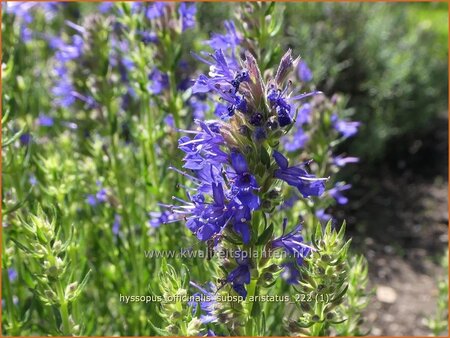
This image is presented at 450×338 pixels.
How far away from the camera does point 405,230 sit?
19.4 feet

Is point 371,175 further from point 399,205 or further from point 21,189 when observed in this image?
point 21,189

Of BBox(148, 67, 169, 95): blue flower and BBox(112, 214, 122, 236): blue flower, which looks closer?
BBox(148, 67, 169, 95): blue flower

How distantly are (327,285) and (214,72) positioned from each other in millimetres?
754

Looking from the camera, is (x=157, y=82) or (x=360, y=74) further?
(x=360, y=74)

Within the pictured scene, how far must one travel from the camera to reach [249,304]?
6.58 ft

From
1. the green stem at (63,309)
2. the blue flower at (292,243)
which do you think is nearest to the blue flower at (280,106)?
the blue flower at (292,243)

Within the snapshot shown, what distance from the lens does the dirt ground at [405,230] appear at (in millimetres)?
4688

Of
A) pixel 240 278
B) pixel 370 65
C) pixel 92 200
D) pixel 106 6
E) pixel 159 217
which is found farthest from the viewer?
pixel 370 65

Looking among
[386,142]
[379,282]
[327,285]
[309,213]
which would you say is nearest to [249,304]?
[327,285]

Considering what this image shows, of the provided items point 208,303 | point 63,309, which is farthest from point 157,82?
point 208,303

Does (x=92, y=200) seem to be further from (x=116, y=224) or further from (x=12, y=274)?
(x=12, y=274)

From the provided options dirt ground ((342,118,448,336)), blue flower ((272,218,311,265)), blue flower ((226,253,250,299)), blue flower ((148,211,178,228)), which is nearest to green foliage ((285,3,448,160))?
dirt ground ((342,118,448,336))

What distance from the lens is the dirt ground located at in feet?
15.4

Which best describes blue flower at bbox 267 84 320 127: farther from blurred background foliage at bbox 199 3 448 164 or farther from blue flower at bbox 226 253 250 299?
blurred background foliage at bbox 199 3 448 164
